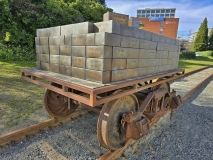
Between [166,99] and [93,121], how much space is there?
80.4 inches

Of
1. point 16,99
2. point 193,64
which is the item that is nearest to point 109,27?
point 16,99

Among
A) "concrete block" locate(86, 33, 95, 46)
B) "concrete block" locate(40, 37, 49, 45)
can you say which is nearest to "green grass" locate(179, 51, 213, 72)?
"concrete block" locate(40, 37, 49, 45)

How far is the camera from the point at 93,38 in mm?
2271

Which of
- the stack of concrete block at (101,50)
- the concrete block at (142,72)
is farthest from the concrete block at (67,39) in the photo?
the concrete block at (142,72)

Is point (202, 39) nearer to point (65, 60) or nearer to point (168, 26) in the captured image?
point (168, 26)

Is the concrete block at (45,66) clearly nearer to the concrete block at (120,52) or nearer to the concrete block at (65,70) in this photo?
the concrete block at (65,70)

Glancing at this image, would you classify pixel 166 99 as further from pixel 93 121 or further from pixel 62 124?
pixel 62 124

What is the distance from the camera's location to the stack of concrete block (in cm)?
226

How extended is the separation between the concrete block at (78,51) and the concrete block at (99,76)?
288 millimetres

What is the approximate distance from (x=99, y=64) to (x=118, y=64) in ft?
1.18

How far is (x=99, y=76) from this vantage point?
2.29m

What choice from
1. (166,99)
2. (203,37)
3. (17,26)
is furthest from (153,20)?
(166,99)

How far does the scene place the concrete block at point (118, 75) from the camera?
242 centimetres

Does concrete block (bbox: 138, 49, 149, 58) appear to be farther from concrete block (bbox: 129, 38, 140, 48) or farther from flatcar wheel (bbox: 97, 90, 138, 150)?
flatcar wheel (bbox: 97, 90, 138, 150)
